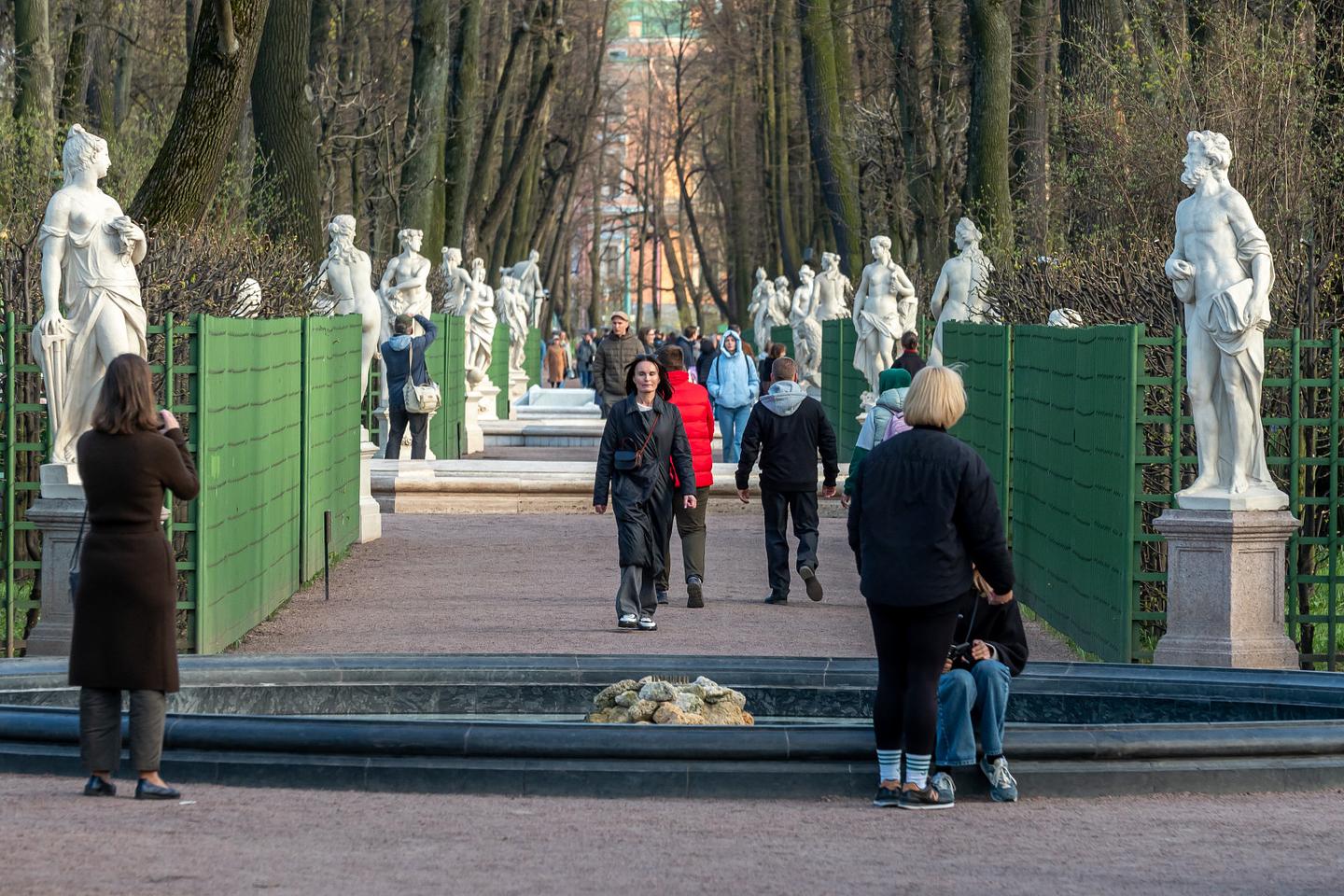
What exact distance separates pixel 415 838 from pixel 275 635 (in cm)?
612

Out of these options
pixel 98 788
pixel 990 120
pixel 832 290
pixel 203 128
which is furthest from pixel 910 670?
pixel 832 290

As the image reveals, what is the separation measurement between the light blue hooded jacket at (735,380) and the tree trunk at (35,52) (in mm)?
8846

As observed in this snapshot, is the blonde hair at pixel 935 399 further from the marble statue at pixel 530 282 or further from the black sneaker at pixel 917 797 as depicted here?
the marble statue at pixel 530 282

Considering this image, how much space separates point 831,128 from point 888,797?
3197 centimetres

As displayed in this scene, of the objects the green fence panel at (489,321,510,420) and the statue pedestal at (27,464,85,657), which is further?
the green fence panel at (489,321,510,420)

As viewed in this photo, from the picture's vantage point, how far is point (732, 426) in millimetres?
27203

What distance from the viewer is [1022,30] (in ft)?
98.3

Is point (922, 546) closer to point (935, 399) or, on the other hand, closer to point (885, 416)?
point (935, 399)

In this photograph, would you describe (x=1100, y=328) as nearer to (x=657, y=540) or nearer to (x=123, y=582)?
(x=657, y=540)

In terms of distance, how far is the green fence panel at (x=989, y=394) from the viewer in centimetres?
1647

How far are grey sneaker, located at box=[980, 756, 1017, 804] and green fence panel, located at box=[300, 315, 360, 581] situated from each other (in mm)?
7855

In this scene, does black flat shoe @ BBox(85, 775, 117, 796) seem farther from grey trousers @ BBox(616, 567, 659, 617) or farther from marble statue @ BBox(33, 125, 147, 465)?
grey trousers @ BBox(616, 567, 659, 617)

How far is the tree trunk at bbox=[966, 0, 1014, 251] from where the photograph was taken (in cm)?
2683

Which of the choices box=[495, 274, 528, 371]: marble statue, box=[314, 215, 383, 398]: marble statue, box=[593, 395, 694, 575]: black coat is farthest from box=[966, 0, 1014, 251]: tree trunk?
box=[495, 274, 528, 371]: marble statue
